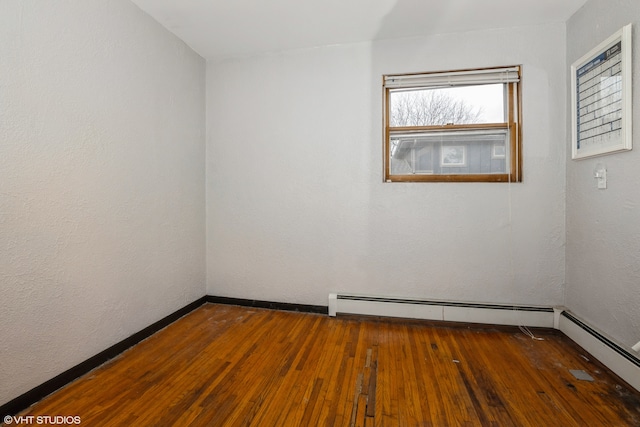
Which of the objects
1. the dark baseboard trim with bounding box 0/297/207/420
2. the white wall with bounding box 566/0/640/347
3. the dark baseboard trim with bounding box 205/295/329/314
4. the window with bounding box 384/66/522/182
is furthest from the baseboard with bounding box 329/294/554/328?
the dark baseboard trim with bounding box 0/297/207/420

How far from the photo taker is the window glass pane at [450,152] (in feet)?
8.00

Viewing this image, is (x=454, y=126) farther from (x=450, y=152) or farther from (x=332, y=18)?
(x=332, y=18)

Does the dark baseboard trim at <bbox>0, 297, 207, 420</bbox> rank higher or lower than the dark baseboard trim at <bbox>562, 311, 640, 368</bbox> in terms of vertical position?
lower

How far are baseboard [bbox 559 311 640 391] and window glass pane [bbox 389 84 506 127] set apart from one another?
1674mm

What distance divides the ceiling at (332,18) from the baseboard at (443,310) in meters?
2.32

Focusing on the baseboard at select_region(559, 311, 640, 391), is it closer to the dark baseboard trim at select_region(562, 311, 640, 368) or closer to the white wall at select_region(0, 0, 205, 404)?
the dark baseboard trim at select_region(562, 311, 640, 368)

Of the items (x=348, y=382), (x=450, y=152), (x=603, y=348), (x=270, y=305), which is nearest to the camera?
(x=348, y=382)

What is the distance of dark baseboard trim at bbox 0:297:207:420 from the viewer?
144 cm

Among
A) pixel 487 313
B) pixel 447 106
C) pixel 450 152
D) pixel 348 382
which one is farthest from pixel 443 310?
pixel 447 106

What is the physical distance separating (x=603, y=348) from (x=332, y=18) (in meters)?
2.99

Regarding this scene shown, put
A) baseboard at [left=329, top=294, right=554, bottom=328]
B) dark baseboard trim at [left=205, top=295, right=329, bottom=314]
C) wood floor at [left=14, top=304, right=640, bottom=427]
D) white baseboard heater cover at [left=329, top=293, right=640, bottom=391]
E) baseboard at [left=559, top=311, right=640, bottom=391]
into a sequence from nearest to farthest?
wood floor at [left=14, top=304, right=640, bottom=427]
baseboard at [left=559, top=311, right=640, bottom=391]
white baseboard heater cover at [left=329, top=293, right=640, bottom=391]
baseboard at [left=329, top=294, right=554, bottom=328]
dark baseboard trim at [left=205, top=295, right=329, bottom=314]

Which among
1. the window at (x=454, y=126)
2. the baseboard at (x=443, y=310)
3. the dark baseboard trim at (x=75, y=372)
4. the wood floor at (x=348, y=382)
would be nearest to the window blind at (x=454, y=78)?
the window at (x=454, y=126)

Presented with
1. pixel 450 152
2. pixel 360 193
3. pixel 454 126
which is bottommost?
pixel 360 193

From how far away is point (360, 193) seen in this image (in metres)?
2.66
